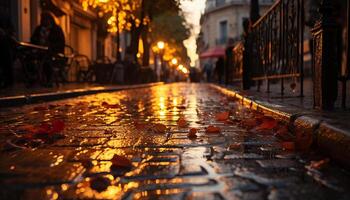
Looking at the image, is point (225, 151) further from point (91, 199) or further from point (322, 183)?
point (91, 199)

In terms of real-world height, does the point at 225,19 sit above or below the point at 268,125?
above

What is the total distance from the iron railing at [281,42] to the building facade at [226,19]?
42658 millimetres

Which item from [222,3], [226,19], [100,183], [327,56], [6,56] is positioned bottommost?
[100,183]

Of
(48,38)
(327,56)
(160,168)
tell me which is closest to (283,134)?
(327,56)

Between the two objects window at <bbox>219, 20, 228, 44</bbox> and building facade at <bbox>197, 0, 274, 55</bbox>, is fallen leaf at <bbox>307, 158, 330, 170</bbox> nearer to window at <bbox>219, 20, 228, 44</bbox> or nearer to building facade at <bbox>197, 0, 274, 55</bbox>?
building facade at <bbox>197, 0, 274, 55</bbox>

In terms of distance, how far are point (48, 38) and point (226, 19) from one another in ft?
150

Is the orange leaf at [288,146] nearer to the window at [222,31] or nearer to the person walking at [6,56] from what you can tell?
the person walking at [6,56]

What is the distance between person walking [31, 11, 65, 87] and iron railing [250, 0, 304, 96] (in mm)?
5060

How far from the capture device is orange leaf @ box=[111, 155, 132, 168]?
8.21 ft

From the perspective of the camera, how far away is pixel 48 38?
442 inches

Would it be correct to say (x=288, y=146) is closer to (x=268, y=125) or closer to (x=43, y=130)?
(x=268, y=125)

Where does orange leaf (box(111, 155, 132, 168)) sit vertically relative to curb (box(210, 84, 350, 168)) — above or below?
below

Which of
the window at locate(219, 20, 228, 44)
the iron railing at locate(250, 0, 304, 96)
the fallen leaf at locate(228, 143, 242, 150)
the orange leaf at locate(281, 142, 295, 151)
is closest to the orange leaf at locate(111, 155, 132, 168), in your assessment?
the fallen leaf at locate(228, 143, 242, 150)

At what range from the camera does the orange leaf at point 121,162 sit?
250 centimetres
